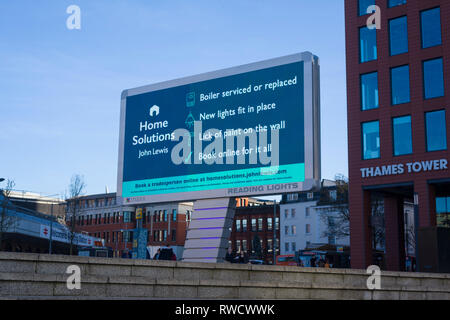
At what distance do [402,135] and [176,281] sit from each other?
28.7 meters

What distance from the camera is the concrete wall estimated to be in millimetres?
11453

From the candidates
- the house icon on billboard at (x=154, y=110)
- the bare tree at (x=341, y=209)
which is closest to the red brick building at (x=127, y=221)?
the bare tree at (x=341, y=209)

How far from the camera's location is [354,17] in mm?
42781

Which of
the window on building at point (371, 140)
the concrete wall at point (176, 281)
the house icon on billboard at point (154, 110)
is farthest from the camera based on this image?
the window on building at point (371, 140)

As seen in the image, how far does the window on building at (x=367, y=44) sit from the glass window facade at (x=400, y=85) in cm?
206

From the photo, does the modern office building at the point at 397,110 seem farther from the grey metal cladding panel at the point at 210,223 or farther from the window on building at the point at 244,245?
the window on building at the point at 244,245

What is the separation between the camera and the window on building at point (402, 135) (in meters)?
38.5

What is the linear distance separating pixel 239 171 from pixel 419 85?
16440 mm

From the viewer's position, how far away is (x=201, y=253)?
92.3 feet

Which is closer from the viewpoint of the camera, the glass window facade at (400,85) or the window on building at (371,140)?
the glass window facade at (400,85)

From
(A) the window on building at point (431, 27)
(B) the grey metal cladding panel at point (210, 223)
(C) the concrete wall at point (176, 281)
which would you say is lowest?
(C) the concrete wall at point (176, 281)

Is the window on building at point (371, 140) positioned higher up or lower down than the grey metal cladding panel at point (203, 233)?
higher up

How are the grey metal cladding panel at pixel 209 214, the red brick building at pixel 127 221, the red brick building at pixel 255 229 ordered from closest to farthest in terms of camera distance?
the grey metal cladding panel at pixel 209 214 → the red brick building at pixel 255 229 → the red brick building at pixel 127 221

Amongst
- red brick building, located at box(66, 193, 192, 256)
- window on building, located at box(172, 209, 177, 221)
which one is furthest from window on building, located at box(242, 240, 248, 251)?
window on building, located at box(172, 209, 177, 221)
